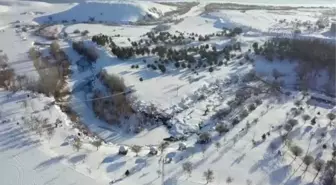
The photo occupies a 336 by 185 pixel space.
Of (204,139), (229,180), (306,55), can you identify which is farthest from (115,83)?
(306,55)

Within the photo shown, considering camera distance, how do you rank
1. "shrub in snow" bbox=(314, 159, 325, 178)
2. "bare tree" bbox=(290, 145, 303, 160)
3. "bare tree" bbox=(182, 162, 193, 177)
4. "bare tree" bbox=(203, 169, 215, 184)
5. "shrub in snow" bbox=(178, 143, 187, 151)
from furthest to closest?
"shrub in snow" bbox=(178, 143, 187, 151) < "bare tree" bbox=(290, 145, 303, 160) < "shrub in snow" bbox=(314, 159, 325, 178) < "bare tree" bbox=(182, 162, 193, 177) < "bare tree" bbox=(203, 169, 215, 184)

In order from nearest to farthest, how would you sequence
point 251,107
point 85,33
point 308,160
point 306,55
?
point 308,160 < point 251,107 < point 306,55 < point 85,33

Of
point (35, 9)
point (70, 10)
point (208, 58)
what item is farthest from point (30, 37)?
point (208, 58)

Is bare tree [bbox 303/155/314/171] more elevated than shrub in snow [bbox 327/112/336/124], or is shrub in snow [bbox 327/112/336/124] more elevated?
bare tree [bbox 303/155/314/171]

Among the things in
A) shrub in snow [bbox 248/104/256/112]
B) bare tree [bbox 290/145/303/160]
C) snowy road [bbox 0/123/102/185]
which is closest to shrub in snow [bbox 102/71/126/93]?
snowy road [bbox 0/123/102/185]

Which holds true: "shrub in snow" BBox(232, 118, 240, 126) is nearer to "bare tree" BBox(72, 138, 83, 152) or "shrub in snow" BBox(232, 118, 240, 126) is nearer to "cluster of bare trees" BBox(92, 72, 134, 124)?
"cluster of bare trees" BBox(92, 72, 134, 124)

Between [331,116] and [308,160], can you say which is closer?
[308,160]

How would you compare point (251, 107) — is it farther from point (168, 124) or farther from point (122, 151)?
point (122, 151)
